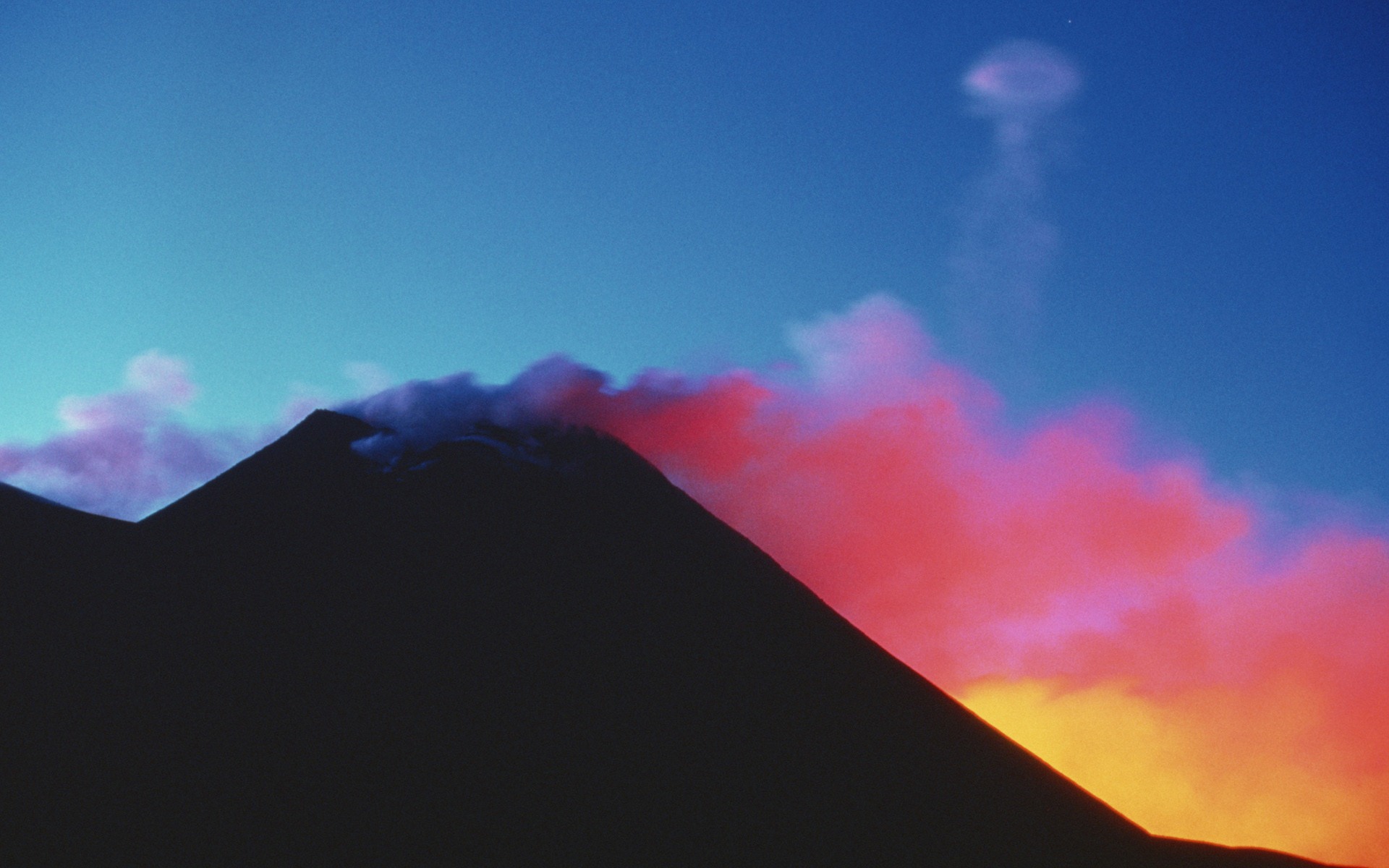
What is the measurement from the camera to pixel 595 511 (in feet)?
56.6

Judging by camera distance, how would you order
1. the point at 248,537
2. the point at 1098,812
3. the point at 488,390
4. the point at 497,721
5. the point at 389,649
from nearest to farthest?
the point at 497,721 < the point at 389,649 < the point at 1098,812 < the point at 248,537 < the point at 488,390

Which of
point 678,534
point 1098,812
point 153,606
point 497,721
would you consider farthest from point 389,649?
point 1098,812

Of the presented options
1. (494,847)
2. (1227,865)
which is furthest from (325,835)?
(1227,865)

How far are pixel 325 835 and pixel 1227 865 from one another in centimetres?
1437

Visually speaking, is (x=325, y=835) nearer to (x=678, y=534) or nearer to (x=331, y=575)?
(x=331, y=575)

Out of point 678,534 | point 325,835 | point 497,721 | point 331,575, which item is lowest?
point 325,835

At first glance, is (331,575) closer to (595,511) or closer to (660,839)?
(595,511)

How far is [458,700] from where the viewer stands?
38.0 ft

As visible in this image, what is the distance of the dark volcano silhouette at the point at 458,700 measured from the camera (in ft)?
28.7

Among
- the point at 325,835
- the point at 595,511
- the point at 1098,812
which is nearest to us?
the point at 325,835

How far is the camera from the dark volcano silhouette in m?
8.75

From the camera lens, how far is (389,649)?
1231cm

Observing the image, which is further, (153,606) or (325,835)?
(153,606)

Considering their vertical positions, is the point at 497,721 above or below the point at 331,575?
below
